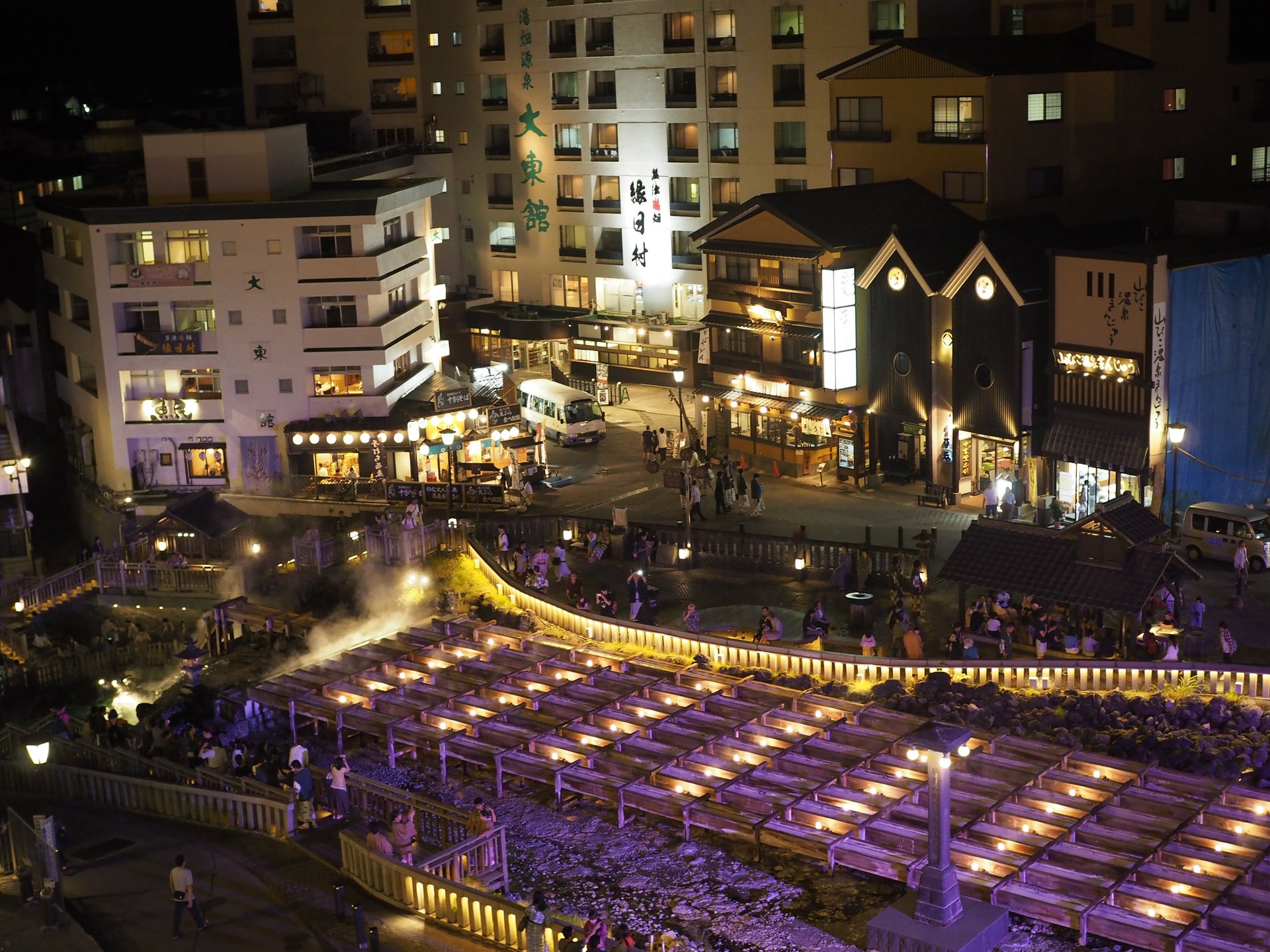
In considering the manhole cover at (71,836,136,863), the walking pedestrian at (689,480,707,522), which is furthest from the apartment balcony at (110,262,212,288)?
the manhole cover at (71,836,136,863)

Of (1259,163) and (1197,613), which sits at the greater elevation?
(1259,163)

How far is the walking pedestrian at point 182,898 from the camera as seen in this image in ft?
99.2

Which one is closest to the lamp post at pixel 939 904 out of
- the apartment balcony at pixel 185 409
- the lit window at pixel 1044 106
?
the lit window at pixel 1044 106

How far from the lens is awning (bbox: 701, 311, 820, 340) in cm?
6056

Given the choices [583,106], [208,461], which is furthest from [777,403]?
[583,106]

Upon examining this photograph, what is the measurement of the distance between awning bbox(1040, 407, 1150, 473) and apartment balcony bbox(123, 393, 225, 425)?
32556 millimetres

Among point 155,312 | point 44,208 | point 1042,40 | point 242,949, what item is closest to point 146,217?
point 155,312

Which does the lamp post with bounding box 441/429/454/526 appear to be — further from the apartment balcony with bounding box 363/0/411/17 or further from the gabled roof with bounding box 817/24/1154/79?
the apartment balcony with bounding box 363/0/411/17

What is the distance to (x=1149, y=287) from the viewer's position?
163ft

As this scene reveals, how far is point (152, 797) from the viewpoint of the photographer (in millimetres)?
36719

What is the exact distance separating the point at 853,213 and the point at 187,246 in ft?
85.9

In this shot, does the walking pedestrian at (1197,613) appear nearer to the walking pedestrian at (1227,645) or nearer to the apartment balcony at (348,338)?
the walking pedestrian at (1227,645)

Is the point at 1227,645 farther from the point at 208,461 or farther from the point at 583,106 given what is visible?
the point at 583,106

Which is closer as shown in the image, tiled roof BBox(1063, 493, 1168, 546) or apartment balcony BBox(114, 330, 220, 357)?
tiled roof BBox(1063, 493, 1168, 546)
